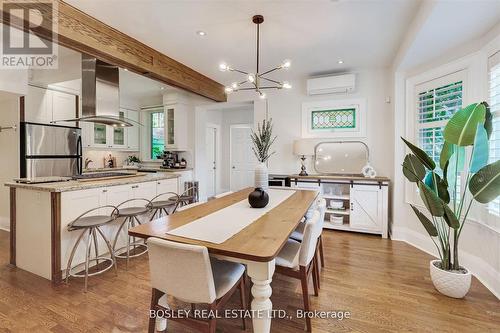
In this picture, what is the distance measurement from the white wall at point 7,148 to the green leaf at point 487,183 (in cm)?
575

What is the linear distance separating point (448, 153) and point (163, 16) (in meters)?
3.10

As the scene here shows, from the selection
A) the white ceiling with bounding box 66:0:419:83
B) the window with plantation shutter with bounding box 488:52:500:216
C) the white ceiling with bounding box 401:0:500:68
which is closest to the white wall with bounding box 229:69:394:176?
the white ceiling with bounding box 66:0:419:83

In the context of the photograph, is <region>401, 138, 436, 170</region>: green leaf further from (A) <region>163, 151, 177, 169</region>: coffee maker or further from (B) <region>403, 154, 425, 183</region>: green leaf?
(A) <region>163, 151, 177, 169</region>: coffee maker

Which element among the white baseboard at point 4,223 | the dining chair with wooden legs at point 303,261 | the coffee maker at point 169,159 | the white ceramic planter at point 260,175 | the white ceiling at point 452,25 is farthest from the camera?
the coffee maker at point 169,159

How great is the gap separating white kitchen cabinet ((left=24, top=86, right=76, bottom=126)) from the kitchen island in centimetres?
191

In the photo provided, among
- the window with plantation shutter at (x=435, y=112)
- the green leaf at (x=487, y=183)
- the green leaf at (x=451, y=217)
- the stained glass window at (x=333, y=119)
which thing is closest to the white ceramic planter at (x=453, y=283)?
the green leaf at (x=451, y=217)

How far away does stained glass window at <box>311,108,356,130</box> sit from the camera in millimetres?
4211

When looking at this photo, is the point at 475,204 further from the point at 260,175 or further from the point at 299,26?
the point at 299,26

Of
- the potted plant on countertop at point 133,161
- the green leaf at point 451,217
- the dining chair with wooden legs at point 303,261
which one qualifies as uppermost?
the potted plant on countertop at point 133,161

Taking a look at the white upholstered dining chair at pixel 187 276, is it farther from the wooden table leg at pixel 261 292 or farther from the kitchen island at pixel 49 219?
the kitchen island at pixel 49 219

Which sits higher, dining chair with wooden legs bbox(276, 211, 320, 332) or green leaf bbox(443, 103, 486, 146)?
green leaf bbox(443, 103, 486, 146)

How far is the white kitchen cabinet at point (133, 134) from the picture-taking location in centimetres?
586

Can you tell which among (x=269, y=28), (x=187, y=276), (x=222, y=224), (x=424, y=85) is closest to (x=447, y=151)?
(x=424, y=85)

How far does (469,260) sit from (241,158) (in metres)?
5.36
